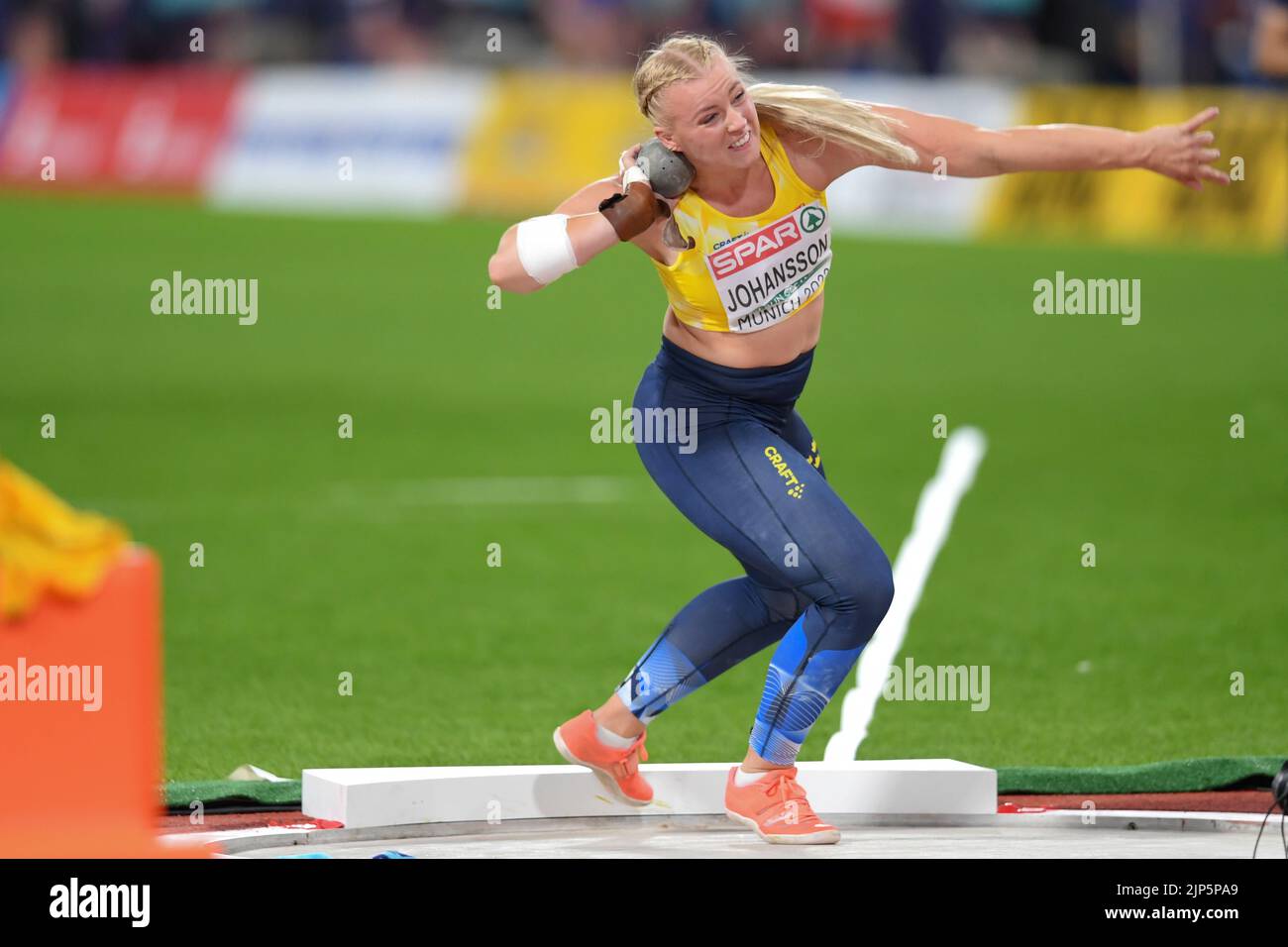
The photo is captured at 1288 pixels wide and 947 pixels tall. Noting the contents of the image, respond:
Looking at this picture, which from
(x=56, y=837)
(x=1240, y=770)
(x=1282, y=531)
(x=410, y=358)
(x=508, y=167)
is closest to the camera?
(x=56, y=837)

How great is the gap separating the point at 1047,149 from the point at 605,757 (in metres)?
2.39

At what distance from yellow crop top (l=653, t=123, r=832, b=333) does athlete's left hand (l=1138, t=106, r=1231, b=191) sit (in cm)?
100

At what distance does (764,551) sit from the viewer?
21.9ft

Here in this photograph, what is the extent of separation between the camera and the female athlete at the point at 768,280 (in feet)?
21.3

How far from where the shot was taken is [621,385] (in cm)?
1861

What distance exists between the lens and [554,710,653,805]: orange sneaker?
281 inches

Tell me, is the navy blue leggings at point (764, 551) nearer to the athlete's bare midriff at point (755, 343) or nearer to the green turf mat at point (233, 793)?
the athlete's bare midriff at point (755, 343)

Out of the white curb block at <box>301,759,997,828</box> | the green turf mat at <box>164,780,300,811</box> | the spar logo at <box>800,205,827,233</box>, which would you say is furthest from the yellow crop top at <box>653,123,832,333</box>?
the green turf mat at <box>164,780,300,811</box>

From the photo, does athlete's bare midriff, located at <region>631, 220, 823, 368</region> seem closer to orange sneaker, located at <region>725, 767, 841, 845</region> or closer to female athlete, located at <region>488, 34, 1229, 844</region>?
female athlete, located at <region>488, 34, 1229, 844</region>

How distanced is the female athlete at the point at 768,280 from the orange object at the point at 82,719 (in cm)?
191

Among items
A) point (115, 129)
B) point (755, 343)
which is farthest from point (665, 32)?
point (755, 343)

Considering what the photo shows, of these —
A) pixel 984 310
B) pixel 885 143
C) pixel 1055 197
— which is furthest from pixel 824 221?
pixel 1055 197

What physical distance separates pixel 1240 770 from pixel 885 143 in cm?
266

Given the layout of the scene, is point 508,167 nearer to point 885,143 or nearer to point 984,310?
point 984,310
